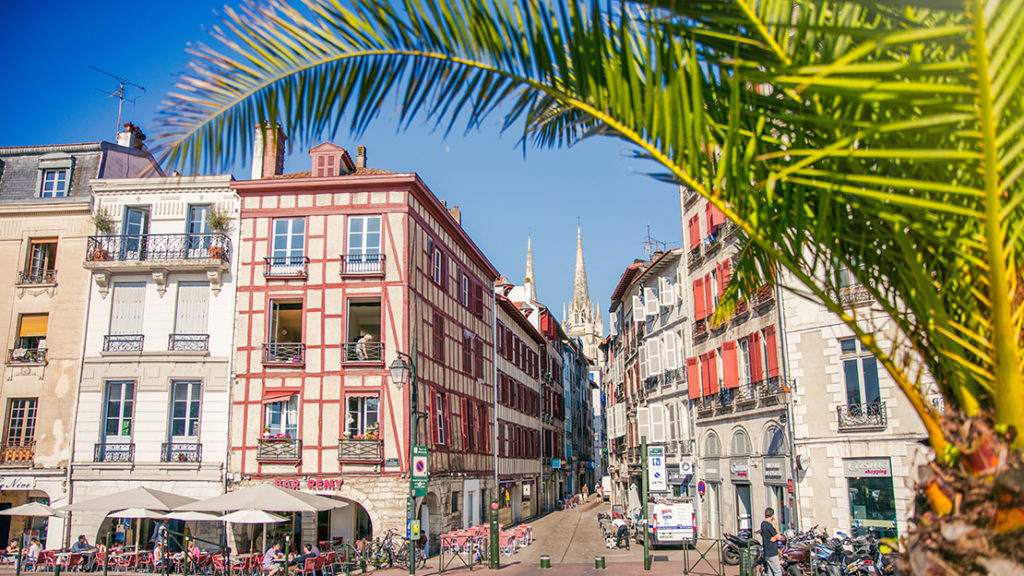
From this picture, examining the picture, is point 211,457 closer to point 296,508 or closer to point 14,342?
point 296,508

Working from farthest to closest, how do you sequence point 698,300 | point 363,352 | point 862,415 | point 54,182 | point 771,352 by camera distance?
point 698,300 → point 54,182 → point 363,352 → point 771,352 → point 862,415

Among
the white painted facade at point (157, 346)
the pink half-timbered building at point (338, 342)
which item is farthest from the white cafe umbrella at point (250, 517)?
the white painted facade at point (157, 346)

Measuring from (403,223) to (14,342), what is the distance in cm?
1452

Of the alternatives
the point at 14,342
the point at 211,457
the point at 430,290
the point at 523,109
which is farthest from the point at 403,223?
the point at 523,109

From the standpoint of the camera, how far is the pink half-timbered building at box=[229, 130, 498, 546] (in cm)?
2589

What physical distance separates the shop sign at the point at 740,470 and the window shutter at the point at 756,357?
3.03 metres

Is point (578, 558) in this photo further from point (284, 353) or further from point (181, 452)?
point (181, 452)

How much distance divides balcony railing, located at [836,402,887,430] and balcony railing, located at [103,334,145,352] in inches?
878

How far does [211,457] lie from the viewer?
26594 mm

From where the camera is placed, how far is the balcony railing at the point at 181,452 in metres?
26.6

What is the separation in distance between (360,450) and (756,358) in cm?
1320

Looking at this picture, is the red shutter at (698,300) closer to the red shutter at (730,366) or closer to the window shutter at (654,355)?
the red shutter at (730,366)

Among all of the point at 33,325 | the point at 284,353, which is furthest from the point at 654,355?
the point at 33,325

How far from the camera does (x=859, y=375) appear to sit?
23062mm
